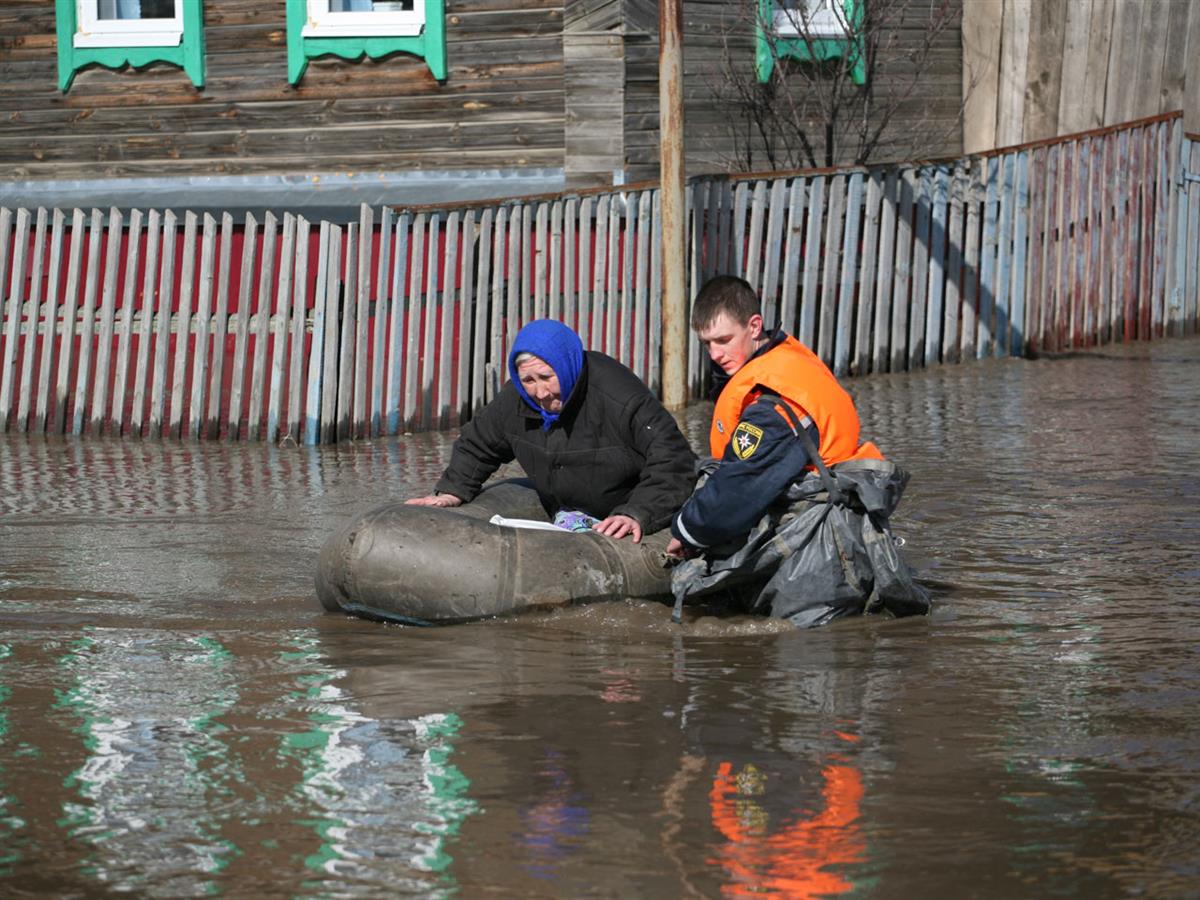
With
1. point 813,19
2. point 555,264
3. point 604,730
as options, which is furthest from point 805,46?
point 604,730

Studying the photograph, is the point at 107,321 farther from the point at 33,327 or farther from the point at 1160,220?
the point at 1160,220

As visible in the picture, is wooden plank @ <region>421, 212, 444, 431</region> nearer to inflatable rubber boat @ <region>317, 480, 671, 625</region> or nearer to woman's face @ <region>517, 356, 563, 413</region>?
woman's face @ <region>517, 356, 563, 413</region>

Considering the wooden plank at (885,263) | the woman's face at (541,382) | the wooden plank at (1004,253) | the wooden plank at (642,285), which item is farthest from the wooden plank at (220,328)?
the wooden plank at (1004,253)

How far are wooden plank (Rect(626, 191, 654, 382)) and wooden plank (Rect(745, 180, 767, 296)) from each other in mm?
813

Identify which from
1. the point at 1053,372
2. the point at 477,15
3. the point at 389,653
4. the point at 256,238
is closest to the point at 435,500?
the point at 389,653

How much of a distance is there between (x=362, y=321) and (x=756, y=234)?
3.17 m

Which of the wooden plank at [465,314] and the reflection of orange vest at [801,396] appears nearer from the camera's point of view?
the reflection of orange vest at [801,396]

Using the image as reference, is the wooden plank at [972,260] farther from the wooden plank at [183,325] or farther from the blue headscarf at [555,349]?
the blue headscarf at [555,349]

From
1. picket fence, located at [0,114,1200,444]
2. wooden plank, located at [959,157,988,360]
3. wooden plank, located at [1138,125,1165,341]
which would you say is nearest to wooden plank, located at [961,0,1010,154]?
wooden plank, located at [1138,125,1165,341]

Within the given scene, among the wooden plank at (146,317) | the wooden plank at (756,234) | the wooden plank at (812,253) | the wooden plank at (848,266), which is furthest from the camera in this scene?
the wooden plank at (848,266)

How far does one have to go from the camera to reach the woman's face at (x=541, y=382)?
6.73 meters

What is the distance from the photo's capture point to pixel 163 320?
1161cm

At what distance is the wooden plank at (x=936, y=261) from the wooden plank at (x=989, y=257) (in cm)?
33

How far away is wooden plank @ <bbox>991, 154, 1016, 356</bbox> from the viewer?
1405 centimetres
